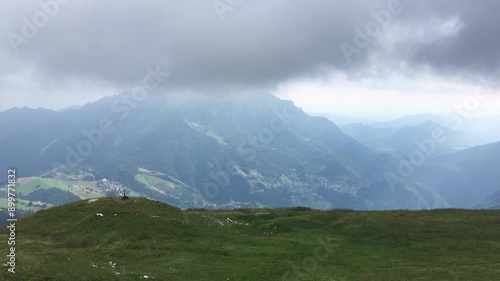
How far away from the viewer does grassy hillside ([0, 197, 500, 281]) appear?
1839 inches

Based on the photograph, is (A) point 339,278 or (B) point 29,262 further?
(A) point 339,278

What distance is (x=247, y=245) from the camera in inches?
2426

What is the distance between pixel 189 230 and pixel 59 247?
817 inches

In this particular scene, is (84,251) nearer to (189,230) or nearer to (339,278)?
Answer: (189,230)

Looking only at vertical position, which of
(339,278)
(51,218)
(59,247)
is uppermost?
(51,218)

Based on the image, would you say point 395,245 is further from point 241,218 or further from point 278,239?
point 241,218

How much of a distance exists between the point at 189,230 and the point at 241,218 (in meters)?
20.6

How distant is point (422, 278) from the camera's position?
4600 cm

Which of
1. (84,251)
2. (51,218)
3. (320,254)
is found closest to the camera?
(84,251)

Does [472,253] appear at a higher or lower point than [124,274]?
higher

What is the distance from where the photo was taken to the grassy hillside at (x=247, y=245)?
4672 cm

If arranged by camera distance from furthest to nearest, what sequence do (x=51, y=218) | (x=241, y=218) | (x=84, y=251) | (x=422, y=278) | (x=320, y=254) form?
(x=241, y=218) → (x=51, y=218) → (x=320, y=254) → (x=84, y=251) → (x=422, y=278)

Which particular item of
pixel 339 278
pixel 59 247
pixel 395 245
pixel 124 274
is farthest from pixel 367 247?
pixel 59 247

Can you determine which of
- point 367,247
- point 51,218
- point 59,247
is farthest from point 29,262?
point 367,247
